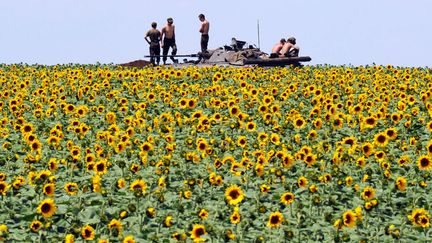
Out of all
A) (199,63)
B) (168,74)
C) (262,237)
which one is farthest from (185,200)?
(199,63)

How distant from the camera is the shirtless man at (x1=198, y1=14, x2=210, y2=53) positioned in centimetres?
3386

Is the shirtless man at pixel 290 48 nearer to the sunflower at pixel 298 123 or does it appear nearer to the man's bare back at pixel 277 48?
the man's bare back at pixel 277 48

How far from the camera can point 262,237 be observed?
846 cm

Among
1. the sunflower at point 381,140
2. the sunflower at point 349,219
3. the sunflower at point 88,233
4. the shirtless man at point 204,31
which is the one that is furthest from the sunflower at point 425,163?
the shirtless man at point 204,31

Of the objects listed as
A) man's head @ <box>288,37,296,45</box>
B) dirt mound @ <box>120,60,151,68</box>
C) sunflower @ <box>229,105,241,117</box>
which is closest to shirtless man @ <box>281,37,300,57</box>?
man's head @ <box>288,37,296,45</box>

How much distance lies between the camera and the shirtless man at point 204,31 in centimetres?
3386

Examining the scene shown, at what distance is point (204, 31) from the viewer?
34594mm

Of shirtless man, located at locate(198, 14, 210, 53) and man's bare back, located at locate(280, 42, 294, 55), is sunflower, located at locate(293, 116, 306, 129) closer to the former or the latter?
man's bare back, located at locate(280, 42, 294, 55)

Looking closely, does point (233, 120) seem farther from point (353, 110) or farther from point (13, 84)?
point (13, 84)

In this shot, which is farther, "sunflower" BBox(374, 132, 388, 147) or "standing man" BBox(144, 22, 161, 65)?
"standing man" BBox(144, 22, 161, 65)

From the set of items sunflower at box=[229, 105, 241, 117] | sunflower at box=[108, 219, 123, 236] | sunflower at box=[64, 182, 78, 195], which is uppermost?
sunflower at box=[229, 105, 241, 117]

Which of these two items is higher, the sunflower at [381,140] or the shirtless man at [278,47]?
the shirtless man at [278,47]

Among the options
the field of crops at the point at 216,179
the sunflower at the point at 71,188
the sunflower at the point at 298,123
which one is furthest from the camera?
the sunflower at the point at 298,123

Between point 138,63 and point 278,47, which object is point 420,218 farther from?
point 138,63
